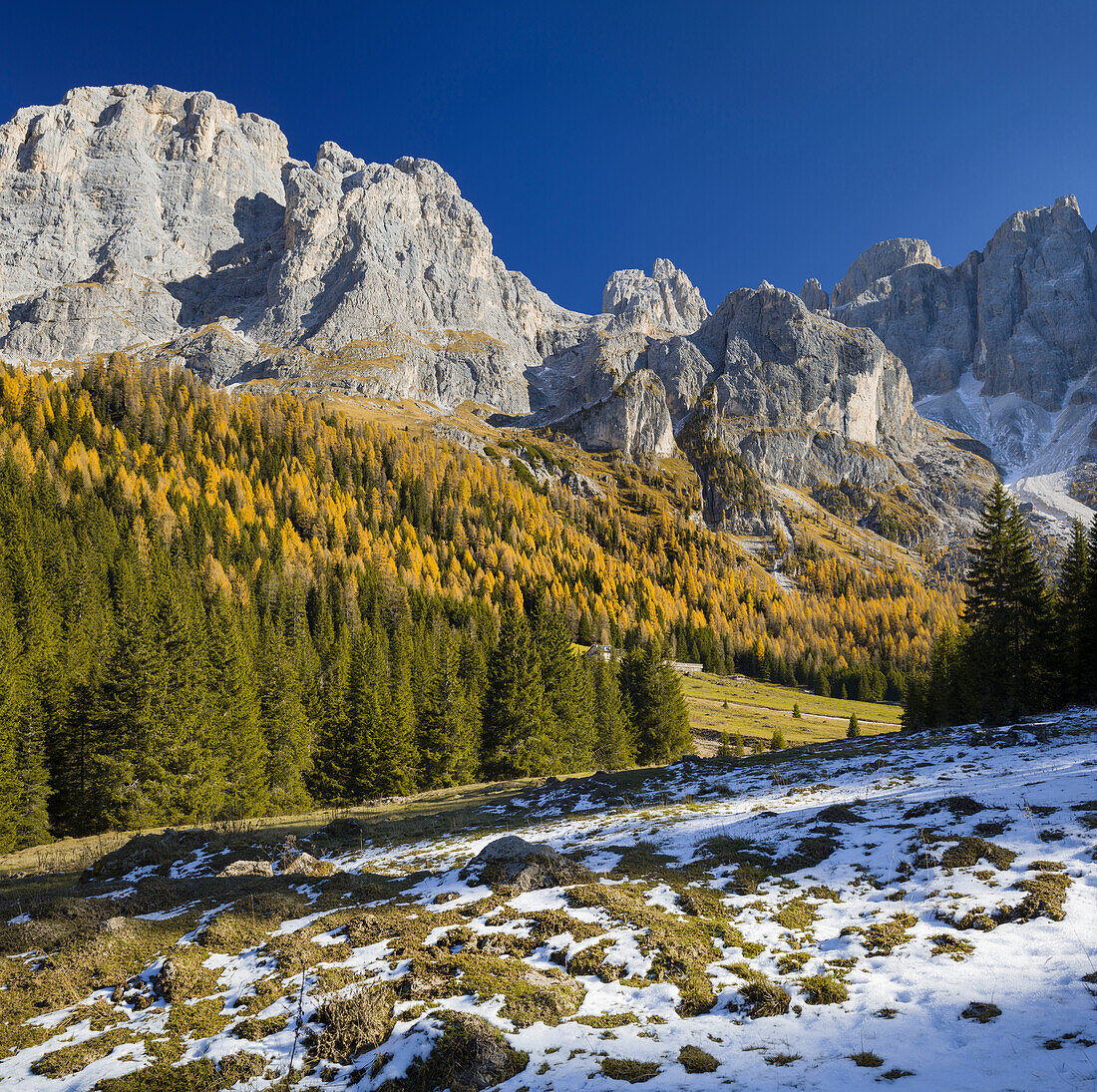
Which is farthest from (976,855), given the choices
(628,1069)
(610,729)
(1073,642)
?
(610,729)

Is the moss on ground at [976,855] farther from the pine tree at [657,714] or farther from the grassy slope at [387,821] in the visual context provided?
the pine tree at [657,714]

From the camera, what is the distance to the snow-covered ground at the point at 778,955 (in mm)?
7066

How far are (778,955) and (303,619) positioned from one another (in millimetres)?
88797

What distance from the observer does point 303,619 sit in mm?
89000

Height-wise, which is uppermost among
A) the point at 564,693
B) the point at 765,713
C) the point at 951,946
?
the point at 951,946

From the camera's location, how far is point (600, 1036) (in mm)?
7859

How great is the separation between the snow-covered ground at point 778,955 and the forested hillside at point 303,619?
1224 inches

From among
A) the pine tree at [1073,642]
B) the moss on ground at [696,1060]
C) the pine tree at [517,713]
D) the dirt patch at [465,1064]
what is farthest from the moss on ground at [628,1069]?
the pine tree at [517,713]

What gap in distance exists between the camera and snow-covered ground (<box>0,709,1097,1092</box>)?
23.2 feet

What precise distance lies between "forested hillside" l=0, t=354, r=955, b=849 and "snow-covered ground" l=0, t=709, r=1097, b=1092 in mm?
31094

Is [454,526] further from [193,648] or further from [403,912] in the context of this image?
[403,912]

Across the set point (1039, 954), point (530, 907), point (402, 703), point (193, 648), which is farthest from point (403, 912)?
point (402, 703)

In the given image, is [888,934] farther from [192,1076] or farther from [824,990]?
[192,1076]

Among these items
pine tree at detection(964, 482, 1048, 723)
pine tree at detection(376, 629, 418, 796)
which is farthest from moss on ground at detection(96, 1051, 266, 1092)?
pine tree at detection(376, 629, 418, 796)
